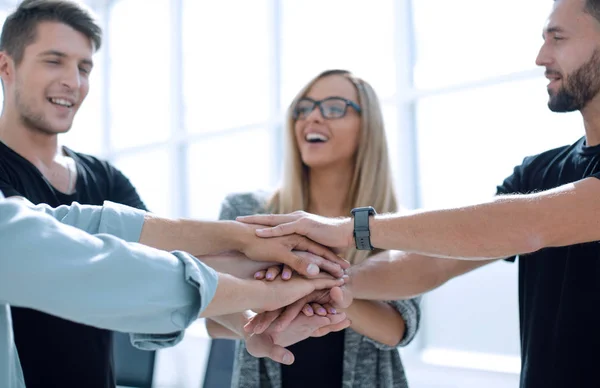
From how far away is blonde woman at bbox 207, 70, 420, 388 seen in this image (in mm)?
2037

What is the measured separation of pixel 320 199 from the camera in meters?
2.43

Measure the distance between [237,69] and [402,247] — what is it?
13.0 feet

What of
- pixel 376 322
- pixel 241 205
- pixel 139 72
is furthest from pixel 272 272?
pixel 139 72

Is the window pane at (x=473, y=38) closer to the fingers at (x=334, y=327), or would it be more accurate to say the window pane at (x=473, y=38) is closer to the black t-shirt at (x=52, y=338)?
the fingers at (x=334, y=327)

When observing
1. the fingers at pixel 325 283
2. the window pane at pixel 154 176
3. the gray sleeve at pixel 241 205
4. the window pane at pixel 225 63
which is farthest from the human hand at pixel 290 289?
the window pane at pixel 154 176

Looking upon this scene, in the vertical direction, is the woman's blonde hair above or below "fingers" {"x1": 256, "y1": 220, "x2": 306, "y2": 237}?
above

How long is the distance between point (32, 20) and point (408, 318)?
1.63 metres

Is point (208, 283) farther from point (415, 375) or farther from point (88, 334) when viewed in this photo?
point (415, 375)

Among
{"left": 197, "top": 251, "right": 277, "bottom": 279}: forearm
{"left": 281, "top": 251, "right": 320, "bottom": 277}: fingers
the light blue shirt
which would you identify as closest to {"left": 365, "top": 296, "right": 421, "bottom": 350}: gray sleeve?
{"left": 281, "top": 251, "right": 320, "bottom": 277}: fingers

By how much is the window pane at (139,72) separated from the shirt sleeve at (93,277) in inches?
199

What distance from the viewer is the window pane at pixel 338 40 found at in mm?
4051

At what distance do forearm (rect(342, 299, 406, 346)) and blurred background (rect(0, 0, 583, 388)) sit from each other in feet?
2.54

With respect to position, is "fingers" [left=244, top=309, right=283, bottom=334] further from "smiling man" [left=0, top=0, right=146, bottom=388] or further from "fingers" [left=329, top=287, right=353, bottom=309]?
"smiling man" [left=0, top=0, right=146, bottom=388]

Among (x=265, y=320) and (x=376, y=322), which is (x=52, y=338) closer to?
(x=265, y=320)
